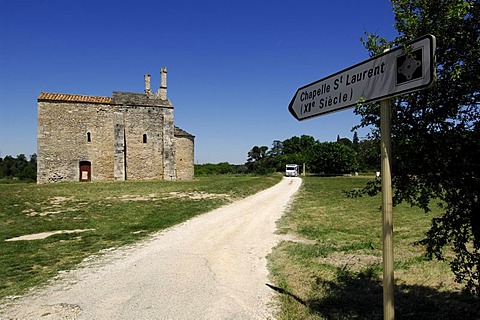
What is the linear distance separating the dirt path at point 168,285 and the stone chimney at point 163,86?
32.6 meters

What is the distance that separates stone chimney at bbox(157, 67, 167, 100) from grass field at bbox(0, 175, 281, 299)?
21.1 metres

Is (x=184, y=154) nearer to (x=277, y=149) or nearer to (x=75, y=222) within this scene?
(x=75, y=222)

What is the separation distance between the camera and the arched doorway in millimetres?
31922

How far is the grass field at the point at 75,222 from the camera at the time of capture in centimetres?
648

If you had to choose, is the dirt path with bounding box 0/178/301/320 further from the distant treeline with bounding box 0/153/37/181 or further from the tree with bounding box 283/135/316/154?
the tree with bounding box 283/135/316/154

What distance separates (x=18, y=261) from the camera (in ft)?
22.7

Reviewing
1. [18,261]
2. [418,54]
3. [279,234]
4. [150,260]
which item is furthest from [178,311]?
[279,234]

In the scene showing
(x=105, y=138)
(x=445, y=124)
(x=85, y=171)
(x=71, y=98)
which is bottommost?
(x=85, y=171)

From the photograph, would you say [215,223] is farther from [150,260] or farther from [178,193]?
[178,193]

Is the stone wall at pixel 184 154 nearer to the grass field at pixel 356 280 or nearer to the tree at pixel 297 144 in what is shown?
the grass field at pixel 356 280

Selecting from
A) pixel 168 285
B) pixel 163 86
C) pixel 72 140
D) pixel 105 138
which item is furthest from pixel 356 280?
pixel 163 86

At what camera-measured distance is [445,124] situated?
2.88 m

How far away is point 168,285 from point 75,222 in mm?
8410

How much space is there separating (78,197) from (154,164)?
16.5 m
